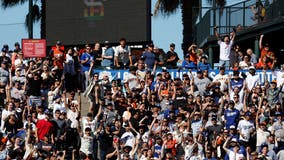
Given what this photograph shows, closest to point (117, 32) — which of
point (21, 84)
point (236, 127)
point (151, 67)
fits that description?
point (151, 67)

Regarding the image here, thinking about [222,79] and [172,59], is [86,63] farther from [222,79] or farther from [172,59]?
[222,79]

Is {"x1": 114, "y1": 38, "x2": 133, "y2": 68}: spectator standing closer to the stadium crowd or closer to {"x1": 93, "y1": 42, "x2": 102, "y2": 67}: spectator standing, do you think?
the stadium crowd

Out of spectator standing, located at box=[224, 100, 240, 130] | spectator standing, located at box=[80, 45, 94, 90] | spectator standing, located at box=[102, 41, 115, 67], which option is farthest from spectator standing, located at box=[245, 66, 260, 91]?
spectator standing, located at box=[80, 45, 94, 90]

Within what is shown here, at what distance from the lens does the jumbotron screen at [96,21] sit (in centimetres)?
3791

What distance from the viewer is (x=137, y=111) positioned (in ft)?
102

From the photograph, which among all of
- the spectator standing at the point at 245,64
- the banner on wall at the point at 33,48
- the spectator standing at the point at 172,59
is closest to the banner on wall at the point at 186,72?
the spectator standing at the point at 245,64

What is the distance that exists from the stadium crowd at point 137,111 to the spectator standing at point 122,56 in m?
0.13

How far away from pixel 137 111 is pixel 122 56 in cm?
452

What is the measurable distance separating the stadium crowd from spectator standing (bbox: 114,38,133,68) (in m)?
0.13

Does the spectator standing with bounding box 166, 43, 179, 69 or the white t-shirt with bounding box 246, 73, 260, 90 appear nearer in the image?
the white t-shirt with bounding box 246, 73, 260, 90

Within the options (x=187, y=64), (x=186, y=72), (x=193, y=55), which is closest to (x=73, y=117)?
(x=186, y=72)

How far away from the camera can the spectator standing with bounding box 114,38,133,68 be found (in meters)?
35.1

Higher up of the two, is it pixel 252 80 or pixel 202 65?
pixel 202 65


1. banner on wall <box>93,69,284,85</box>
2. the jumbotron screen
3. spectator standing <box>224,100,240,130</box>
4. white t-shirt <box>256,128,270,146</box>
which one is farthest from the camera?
the jumbotron screen
